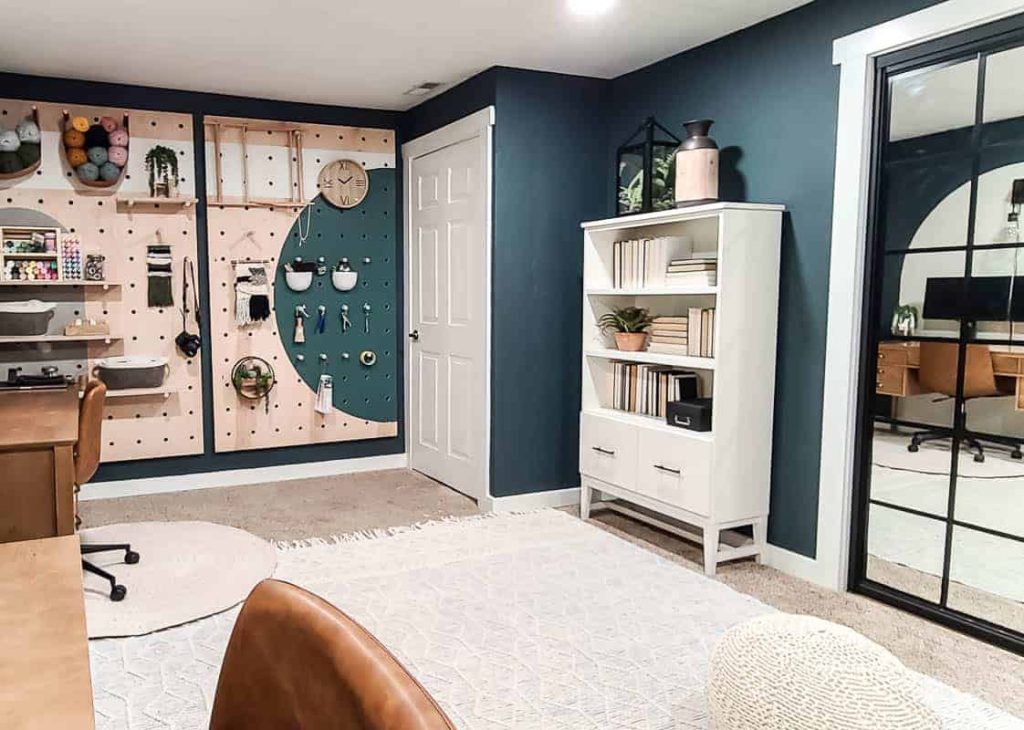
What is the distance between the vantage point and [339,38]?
12.1ft

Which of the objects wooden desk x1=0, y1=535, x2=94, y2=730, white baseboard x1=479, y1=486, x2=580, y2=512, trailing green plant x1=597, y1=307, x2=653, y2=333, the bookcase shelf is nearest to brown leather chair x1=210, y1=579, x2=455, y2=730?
wooden desk x1=0, y1=535, x2=94, y2=730

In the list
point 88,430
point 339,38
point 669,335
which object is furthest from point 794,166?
point 88,430

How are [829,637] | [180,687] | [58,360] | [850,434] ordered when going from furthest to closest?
[58,360] → [850,434] → [180,687] → [829,637]

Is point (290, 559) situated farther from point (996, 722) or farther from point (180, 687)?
point (996, 722)

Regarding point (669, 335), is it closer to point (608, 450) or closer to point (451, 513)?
point (608, 450)

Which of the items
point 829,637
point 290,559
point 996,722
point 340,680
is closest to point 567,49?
point 290,559

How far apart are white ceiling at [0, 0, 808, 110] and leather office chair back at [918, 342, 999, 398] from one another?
59.7 inches

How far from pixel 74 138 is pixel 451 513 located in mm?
2901

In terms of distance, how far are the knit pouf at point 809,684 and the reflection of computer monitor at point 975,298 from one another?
133cm

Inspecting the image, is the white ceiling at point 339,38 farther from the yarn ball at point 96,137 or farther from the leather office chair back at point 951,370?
the leather office chair back at point 951,370

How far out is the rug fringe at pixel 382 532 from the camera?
12.3 feet

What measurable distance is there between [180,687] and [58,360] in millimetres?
2774

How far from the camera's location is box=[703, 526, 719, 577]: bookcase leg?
3.35 m

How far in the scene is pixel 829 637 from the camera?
76.1 inches
